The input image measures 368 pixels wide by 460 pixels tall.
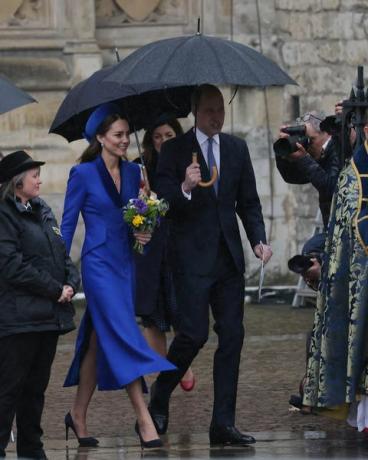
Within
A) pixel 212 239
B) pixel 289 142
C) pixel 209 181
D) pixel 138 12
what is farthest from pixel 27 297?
pixel 138 12

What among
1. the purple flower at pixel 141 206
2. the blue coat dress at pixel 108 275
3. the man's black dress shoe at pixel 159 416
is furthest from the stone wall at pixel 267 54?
the purple flower at pixel 141 206

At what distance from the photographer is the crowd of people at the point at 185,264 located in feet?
29.6

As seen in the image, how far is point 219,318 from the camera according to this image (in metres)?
9.72

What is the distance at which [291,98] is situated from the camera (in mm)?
17109

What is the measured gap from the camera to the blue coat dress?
9.48 meters

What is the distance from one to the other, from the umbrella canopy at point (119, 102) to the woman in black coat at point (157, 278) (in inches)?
4.2

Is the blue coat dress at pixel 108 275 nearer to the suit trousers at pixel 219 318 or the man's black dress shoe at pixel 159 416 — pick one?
the suit trousers at pixel 219 318

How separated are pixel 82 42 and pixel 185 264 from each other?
761 centimetres

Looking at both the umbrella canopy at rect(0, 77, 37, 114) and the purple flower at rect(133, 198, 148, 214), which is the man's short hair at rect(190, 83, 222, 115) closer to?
the purple flower at rect(133, 198, 148, 214)

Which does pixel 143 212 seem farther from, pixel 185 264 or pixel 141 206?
pixel 185 264

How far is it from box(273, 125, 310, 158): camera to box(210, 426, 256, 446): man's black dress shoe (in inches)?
58.1

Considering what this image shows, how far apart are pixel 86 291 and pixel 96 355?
36 cm

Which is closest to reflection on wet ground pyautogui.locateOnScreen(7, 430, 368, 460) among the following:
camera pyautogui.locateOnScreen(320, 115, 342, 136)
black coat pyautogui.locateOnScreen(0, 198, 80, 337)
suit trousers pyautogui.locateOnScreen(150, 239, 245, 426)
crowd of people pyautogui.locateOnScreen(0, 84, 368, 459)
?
crowd of people pyautogui.locateOnScreen(0, 84, 368, 459)

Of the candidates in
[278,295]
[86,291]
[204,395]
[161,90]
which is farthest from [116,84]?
[278,295]
